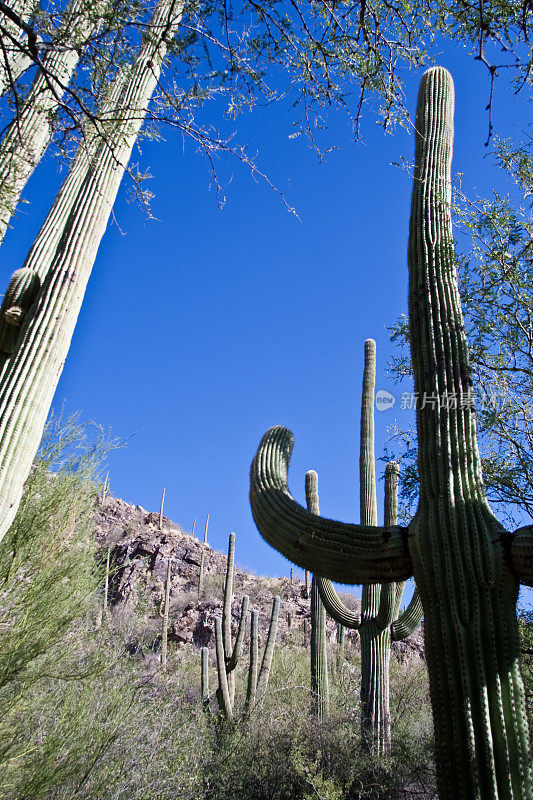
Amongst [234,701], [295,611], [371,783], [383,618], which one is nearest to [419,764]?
[371,783]

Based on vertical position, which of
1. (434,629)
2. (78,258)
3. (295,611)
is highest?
(295,611)

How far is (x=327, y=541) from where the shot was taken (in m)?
3.16

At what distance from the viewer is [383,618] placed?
6.50 meters

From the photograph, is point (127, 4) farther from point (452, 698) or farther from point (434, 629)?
point (452, 698)

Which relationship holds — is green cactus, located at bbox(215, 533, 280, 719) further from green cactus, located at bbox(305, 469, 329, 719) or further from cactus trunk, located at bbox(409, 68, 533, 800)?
cactus trunk, located at bbox(409, 68, 533, 800)

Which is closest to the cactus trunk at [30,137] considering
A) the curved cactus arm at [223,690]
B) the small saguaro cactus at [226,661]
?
the curved cactus arm at [223,690]

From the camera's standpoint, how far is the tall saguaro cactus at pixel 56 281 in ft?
10.2

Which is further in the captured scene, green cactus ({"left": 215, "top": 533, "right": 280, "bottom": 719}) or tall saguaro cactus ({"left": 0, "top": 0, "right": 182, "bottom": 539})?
green cactus ({"left": 215, "top": 533, "right": 280, "bottom": 719})

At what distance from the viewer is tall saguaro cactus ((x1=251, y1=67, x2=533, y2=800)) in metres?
2.40

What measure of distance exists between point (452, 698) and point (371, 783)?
194 inches

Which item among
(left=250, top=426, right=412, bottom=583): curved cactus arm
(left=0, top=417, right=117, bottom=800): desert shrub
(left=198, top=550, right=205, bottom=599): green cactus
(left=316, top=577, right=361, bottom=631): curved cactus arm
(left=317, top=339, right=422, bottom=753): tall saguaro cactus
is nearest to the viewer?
(left=250, top=426, right=412, bottom=583): curved cactus arm

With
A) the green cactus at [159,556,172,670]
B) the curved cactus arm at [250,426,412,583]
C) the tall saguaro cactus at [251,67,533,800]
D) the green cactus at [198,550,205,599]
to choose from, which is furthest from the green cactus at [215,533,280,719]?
the green cactus at [198,550,205,599]

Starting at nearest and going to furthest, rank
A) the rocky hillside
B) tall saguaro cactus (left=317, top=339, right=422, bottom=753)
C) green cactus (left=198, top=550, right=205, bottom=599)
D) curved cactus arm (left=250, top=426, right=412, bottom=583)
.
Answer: curved cactus arm (left=250, top=426, right=412, bottom=583) → tall saguaro cactus (left=317, top=339, right=422, bottom=753) → the rocky hillside → green cactus (left=198, top=550, right=205, bottom=599)

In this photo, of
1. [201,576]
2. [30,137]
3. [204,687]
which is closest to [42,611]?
[30,137]
